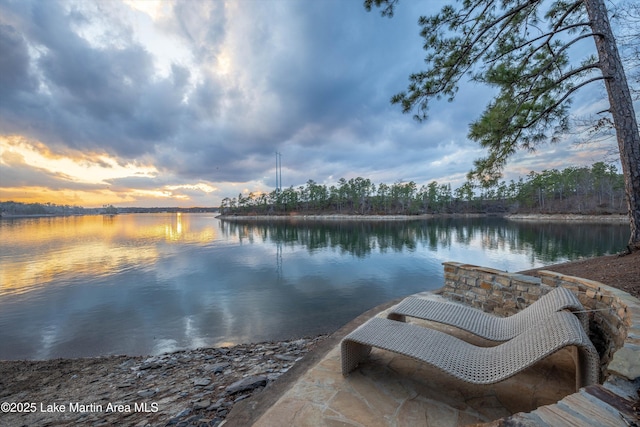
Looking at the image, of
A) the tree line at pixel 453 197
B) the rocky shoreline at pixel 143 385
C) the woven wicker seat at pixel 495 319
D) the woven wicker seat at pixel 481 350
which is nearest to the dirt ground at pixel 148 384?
the rocky shoreline at pixel 143 385

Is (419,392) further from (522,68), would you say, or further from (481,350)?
(522,68)

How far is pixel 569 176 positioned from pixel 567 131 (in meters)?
51.3

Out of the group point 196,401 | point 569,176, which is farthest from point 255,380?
point 569,176

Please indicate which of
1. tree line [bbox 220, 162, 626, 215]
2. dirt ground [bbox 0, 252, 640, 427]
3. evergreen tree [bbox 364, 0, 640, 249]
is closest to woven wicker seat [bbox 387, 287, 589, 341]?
dirt ground [bbox 0, 252, 640, 427]

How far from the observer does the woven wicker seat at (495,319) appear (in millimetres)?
2234

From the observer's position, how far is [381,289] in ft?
22.4

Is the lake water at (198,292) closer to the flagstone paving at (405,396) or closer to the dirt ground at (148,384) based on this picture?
the dirt ground at (148,384)

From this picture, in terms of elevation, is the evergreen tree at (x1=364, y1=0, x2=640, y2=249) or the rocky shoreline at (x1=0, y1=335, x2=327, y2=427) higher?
the evergreen tree at (x1=364, y1=0, x2=640, y2=249)

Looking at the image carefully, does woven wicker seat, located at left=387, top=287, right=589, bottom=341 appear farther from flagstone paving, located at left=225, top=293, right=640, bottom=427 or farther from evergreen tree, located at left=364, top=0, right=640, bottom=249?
evergreen tree, located at left=364, top=0, right=640, bottom=249

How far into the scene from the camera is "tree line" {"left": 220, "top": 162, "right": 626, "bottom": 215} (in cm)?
4009

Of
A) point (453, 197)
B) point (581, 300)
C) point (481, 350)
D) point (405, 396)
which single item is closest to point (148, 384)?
point (405, 396)

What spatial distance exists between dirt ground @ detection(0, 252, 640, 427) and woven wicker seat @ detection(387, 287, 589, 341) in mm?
1004

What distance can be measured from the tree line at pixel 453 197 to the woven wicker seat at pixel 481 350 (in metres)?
38.7

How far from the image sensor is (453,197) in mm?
58406
